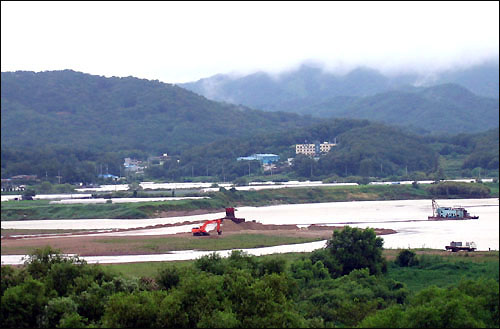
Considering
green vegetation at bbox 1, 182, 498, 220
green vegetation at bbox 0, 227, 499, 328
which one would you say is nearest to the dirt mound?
green vegetation at bbox 1, 182, 498, 220

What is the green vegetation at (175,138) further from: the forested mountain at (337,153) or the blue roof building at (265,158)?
the blue roof building at (265,158)

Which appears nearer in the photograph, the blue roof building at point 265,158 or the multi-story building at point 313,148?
the blue roof building at point 265,158

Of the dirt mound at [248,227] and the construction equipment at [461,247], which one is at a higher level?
the dirt mound at [248,227]

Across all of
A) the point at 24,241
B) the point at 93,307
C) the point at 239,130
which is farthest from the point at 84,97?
the point at 93,307

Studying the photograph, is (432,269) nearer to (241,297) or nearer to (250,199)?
(241,297)

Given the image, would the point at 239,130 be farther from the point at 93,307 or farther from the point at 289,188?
the point at 93,307

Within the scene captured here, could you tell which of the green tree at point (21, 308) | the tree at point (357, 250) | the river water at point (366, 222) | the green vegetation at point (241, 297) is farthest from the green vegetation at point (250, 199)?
the green tree at point (21, 308)

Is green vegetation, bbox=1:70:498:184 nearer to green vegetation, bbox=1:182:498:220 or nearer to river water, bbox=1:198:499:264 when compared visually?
green vegetation, bbox=1:182:498:220
